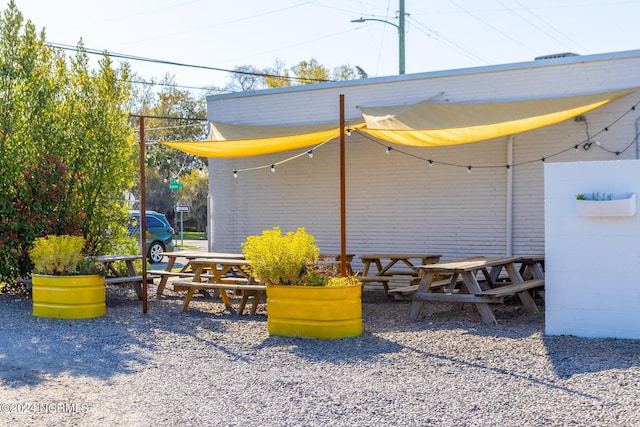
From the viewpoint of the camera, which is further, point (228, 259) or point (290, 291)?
point (228, 259)

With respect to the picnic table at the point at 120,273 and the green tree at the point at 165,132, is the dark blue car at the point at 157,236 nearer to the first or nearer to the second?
the picnic table at the point at 120,273

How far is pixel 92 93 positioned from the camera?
10586 mm

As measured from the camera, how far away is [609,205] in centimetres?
621

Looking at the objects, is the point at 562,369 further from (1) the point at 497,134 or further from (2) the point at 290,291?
(1) the point at 497,134

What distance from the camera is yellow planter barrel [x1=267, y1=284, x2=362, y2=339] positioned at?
6777mm

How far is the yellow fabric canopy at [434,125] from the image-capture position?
8570 mm

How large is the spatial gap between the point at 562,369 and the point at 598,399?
29.3 inches

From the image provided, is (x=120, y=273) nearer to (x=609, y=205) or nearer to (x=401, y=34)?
Answer: (x=609, y=205)

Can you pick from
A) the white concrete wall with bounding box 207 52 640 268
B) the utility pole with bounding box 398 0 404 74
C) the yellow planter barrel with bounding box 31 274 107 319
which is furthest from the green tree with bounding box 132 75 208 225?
the yellow planter barrel with bounding box 31 274 107 319

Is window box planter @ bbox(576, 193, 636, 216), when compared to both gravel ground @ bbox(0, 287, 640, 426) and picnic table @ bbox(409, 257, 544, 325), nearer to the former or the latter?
gravel ground @ bbox(0, 287, 640, 426)

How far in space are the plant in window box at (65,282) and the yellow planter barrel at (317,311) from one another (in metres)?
2.47

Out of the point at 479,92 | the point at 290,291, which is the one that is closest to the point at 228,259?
the point at 290,291

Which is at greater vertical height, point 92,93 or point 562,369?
point 92,93

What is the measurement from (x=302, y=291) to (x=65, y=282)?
3.05m
